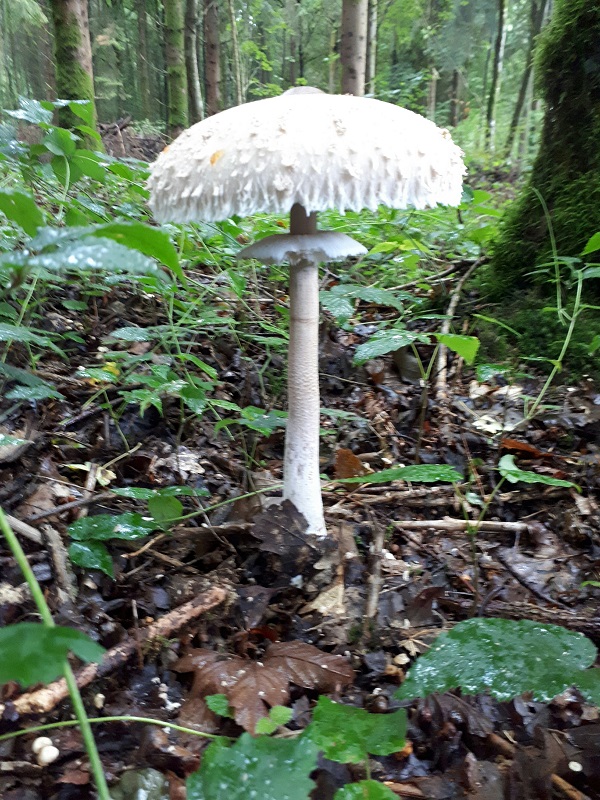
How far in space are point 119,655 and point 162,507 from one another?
63 cm

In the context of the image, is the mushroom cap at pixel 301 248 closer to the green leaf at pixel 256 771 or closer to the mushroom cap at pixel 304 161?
the mushroom cap at pixel 304 161

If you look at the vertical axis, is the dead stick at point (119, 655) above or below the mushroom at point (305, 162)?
below

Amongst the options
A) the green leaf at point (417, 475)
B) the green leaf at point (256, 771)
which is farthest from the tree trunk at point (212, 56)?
the green leaf at point (256, 771)

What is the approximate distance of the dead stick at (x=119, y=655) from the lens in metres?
1.51

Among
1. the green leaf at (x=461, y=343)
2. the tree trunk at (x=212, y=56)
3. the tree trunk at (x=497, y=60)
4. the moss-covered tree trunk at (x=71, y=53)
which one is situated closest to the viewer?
the green leaf at (x=461, y=343)

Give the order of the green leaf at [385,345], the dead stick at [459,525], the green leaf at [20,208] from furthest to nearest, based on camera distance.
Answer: the green leaf at [385,345] → the dead stick at [459,525] → the green leaf at [20,208]

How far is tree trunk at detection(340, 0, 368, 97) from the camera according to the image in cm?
689

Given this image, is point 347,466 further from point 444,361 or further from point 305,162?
point 305,162

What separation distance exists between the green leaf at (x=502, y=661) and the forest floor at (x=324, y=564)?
351mm

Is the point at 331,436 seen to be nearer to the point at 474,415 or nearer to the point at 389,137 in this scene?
A: the point at 474,415

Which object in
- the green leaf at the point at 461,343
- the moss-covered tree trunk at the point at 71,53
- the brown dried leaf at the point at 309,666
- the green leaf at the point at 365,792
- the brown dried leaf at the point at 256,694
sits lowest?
the brown dried leaf at the point at 309,666

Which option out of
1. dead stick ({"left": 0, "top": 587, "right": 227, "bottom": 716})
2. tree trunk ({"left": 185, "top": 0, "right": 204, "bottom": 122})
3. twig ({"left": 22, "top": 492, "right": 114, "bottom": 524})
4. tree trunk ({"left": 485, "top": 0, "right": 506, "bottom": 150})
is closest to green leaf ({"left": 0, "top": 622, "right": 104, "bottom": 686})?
dead stick ({"left": 0, "top": 587, "right": 227, "bottom": 716})

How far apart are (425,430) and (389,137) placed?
2.01m

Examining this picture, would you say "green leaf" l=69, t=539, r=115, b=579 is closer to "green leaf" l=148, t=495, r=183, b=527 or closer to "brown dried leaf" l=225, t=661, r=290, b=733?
"green leaf" l=148, t=495, r=183, b=527
